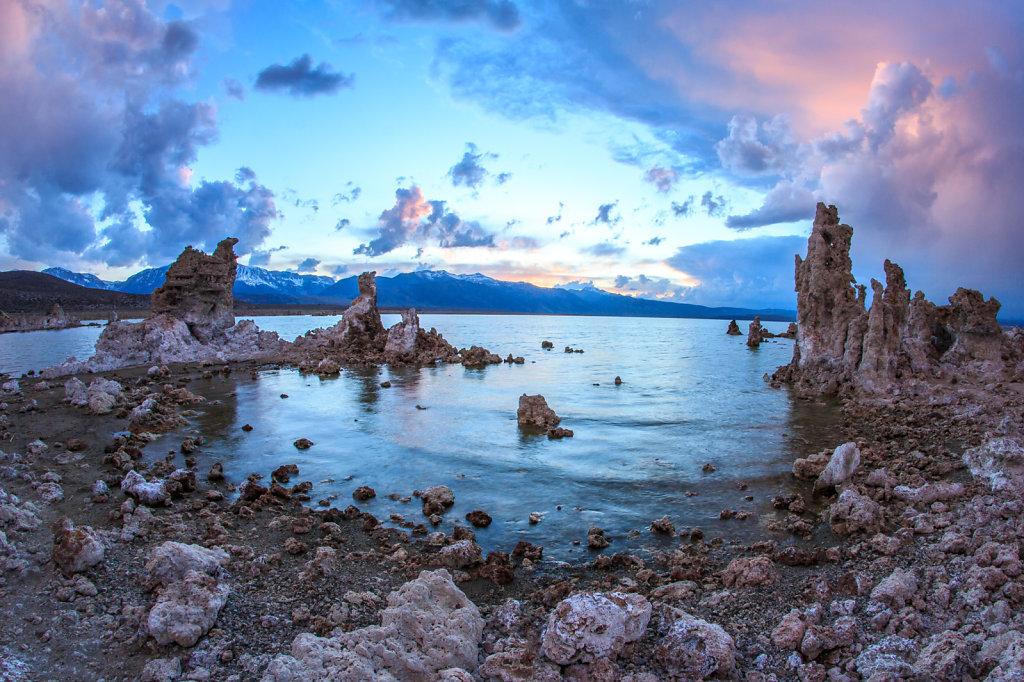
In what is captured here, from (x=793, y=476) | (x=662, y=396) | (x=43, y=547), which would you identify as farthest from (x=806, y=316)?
(x=43, y=547)

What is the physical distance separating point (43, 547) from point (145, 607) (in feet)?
7.95

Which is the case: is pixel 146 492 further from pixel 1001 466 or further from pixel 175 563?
pixel 1001 466

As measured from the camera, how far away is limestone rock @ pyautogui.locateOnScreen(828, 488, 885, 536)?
9.07m

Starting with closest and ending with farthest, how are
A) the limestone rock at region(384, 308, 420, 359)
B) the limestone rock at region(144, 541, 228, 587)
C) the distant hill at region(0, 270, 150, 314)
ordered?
the limestone rock at region(144, 541, 228, 587) < the limestone rock at region(384, 308, 420, 359) < the distant hill at region(0, 270, 150, 314)

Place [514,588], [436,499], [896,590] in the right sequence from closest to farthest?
[896,590]
[514,588]
[436,499]

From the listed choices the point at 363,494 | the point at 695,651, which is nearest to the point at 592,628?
the point at 695,651

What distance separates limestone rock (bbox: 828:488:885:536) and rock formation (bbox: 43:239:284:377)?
34.3m

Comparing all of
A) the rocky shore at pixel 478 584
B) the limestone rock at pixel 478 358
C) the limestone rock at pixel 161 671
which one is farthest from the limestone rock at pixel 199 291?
the limestone rock at pixel 161 671

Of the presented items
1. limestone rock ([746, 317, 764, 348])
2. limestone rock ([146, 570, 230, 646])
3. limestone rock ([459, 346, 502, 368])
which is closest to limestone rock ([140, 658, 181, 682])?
limestone rock ([146, 570, 230, 646])

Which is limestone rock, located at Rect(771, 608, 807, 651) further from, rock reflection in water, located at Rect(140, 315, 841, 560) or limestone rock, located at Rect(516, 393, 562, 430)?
limestone rock, located at Rect(516, 393, 562, 430)

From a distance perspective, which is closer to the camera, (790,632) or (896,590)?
(790,632)

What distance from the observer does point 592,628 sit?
5.50 meters

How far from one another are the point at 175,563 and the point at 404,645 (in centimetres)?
328

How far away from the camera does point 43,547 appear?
7203mm
